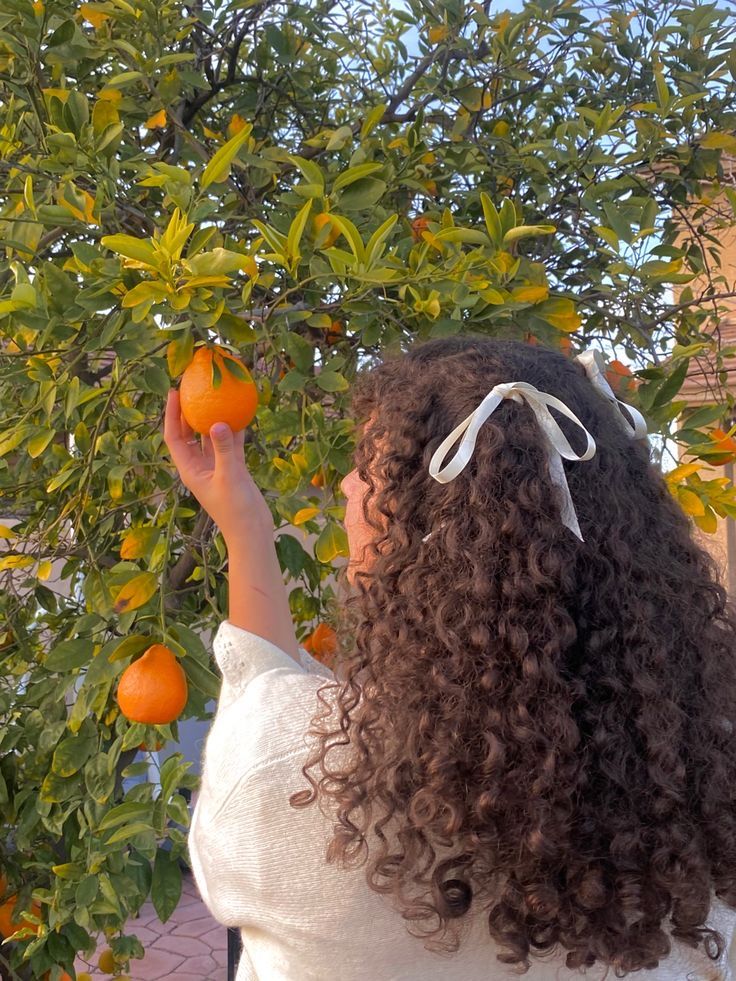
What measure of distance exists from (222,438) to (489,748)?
47 centimetres

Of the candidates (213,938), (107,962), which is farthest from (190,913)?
(107,962)

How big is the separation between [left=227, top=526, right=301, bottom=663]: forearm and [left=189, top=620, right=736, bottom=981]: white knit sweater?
11cm

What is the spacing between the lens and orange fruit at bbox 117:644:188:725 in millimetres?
1216

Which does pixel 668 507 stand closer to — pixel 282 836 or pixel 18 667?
pixel 282 836

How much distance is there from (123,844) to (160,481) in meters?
0.58

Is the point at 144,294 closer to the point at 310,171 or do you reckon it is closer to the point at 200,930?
the point at 310,171

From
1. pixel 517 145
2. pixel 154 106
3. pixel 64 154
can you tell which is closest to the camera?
pixel 64 154

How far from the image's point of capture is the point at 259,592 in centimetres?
109

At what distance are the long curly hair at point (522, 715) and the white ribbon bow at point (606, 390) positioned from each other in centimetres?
11

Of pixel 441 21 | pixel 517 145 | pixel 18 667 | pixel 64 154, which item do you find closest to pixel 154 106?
pixel 64 154

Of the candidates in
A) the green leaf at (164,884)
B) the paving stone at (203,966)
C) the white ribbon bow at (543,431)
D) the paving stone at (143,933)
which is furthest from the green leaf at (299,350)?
the paving stone at (143,933)

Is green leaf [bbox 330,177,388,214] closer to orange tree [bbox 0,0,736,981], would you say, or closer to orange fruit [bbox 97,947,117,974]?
orange tree [bbox 0,0,736,981]

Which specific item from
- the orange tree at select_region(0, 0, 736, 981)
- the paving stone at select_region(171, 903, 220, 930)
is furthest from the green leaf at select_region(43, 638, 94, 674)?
the paving stone at select_region(171, 903, 220, 930)

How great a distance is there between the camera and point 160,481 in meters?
1.68
